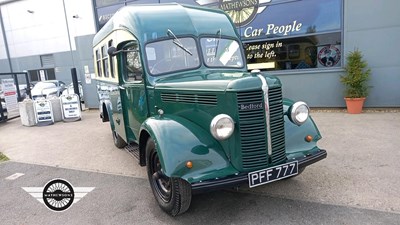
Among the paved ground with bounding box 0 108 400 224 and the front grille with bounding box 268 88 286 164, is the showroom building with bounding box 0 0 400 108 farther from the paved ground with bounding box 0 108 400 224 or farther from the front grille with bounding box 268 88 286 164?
the front grille with bounding box 268 88 286 164

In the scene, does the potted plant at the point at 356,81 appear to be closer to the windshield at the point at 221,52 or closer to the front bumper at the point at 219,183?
the windshield at the point at 221,52

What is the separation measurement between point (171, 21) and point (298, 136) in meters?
2.37

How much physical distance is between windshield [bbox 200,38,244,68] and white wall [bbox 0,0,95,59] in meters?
16.3

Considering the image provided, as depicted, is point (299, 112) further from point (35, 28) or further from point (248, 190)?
point (35, 28)

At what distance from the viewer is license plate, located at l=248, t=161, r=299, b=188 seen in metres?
2.89

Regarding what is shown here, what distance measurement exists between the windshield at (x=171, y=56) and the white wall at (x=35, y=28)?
638 inches

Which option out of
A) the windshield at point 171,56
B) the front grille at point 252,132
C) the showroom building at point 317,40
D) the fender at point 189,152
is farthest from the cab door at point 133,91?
the showroom building at point 317,40

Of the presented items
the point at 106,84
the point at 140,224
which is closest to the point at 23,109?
the point at 106,84

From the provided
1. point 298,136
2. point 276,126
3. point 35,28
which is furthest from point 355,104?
point 35,28

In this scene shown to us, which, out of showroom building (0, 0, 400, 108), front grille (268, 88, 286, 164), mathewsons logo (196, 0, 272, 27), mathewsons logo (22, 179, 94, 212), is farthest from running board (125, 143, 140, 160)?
mathewsons logo (196, 0, 272, 27)

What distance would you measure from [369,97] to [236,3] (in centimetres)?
504

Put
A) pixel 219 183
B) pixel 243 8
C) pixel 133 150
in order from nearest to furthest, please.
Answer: pixel 219 183 → pixel 133 150 → pixel 243 8

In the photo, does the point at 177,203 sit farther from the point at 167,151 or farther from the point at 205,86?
the point at 205,86

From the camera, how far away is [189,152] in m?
2.98
